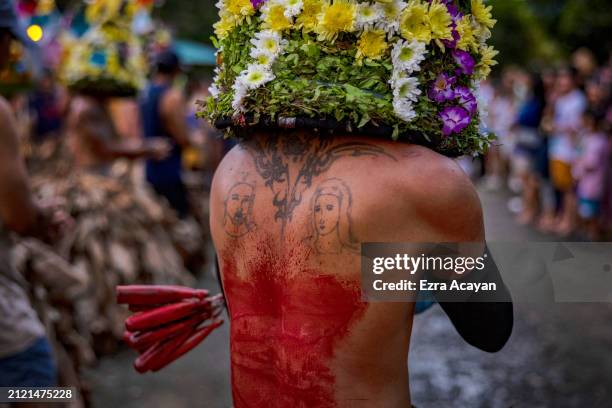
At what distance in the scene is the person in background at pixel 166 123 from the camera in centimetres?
743

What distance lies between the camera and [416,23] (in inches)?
81.7

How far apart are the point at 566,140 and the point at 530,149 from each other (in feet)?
4.59

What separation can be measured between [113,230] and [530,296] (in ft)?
14.8

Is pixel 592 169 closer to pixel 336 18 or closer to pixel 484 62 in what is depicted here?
pixel 484 62

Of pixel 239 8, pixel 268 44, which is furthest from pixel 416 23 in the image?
pixel 239 8

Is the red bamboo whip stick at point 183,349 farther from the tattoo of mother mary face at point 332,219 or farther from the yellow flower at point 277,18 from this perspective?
the yellow flower at point 277,18

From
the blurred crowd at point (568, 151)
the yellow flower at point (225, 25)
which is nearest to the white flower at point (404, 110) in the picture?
the yellow flower at point (225, 25)

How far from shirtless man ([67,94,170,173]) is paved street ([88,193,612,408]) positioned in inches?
68.4

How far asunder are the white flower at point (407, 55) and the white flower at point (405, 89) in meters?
0.03

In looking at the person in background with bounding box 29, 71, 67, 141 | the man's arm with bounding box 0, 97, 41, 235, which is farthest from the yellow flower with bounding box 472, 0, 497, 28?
the person in background with bounding box 29, 71, 67, 141

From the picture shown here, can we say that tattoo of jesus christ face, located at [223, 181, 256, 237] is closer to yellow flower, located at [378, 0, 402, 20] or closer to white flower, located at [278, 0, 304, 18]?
white flower, located at [278, 0, 304, 18]

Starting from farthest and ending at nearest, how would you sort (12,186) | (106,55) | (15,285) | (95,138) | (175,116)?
(175,116) → (106,55) → (95,138) → (15,285) → (12,186)

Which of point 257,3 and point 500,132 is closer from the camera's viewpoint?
point 257,3

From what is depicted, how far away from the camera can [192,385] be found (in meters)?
5.21
